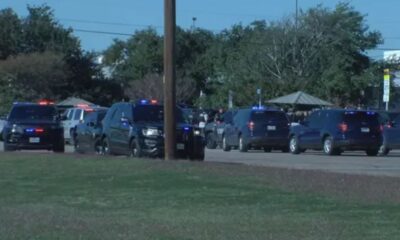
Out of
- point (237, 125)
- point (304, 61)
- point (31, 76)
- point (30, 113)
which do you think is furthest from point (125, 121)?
point (31, 76)

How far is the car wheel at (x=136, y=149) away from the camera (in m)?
28.3

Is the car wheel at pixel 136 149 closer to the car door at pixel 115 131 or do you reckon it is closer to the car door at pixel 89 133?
the car door at pixel 115 131

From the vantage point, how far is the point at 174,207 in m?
15.9

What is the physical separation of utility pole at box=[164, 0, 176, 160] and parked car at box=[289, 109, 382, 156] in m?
12.1

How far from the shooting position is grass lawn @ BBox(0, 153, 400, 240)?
12906mm

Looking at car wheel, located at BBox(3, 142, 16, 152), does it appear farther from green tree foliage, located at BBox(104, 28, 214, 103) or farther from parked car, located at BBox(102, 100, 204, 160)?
green tree foliage, located at BBox(104, 28, 214, 103)

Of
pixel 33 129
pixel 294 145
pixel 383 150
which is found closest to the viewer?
pixel 33 129

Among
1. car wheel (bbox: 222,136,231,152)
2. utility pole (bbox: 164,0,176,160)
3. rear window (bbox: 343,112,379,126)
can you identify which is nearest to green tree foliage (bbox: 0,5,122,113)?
car wheel (bbox: 222,136,231,152)

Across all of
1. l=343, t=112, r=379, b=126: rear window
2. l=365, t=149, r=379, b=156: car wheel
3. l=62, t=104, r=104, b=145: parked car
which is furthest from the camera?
l=62, t=104, r=104, b=145: parked car

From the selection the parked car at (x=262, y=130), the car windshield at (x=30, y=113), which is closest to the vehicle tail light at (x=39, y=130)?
the car windshield at (x=30, y=113)

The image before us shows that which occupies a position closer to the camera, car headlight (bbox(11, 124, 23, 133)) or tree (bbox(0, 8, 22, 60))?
car headlight (bbox(11, 124, 23, 133))

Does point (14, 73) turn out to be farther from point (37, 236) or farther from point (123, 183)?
point (37, 236)

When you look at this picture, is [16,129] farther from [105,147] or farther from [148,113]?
[148,113]

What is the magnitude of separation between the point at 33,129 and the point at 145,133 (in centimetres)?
650
